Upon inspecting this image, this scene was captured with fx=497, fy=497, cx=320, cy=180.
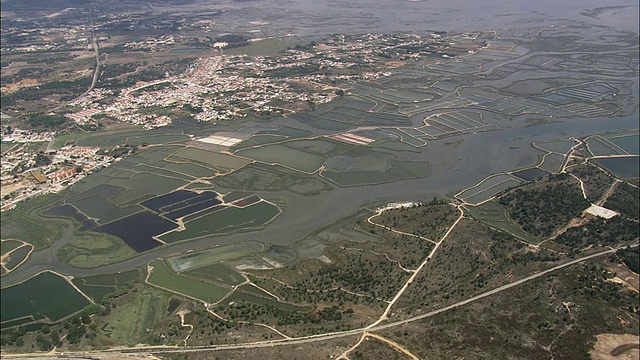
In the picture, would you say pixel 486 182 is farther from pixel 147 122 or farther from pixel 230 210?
pixel 147 122

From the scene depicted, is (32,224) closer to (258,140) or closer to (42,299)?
(42,299)

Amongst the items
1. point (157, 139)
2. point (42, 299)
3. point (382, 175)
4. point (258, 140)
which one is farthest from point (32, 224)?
point (382, 175)

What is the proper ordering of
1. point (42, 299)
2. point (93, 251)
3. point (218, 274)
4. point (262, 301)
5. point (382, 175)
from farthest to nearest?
point (382, 175) < point (93, 251) < point (218, 274) < point (42, 299) < point (262, 301)

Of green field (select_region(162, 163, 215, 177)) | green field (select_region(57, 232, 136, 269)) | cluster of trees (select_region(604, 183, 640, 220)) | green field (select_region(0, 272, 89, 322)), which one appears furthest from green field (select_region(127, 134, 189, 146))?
cluster of trees (select_region(604, 183, 640, 220))

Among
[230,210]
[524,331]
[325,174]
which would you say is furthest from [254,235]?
[524,331]

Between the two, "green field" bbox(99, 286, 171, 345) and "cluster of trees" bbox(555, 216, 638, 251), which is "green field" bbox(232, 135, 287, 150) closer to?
"green field" bbox(99, 286, 171, 345)

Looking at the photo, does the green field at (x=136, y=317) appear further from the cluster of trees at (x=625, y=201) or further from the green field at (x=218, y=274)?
the cluster of trees at (x=625, y=201)
